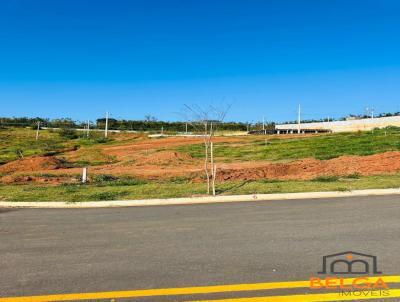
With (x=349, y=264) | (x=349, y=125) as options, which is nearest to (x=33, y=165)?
(x=349, y=264)

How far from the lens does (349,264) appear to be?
15.6 feet

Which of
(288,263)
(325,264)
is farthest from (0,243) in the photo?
(325,264)

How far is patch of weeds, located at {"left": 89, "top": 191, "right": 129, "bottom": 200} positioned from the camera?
36.3ft

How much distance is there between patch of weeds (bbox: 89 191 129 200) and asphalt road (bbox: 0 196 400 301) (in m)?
1.88

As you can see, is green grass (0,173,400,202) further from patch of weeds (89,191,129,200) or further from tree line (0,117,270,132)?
tree line (0,117,270,132)

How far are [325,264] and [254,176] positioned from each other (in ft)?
37.9

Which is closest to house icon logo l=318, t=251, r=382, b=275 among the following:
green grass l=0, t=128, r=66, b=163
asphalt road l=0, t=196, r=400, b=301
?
asphalt road l=0, t=196, r=400, b=301

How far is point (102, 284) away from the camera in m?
4.29

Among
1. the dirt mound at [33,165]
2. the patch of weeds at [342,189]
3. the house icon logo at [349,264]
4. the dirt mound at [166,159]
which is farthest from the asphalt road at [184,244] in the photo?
the dirt mound at [166,159]

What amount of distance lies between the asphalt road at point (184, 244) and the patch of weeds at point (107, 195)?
1.88 metres

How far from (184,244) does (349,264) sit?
231cm

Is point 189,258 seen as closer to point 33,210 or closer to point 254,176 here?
point 33,210

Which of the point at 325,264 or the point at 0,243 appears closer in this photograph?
the point at 325,264

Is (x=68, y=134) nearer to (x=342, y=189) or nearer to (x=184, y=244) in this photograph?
(x=342, y=189)
